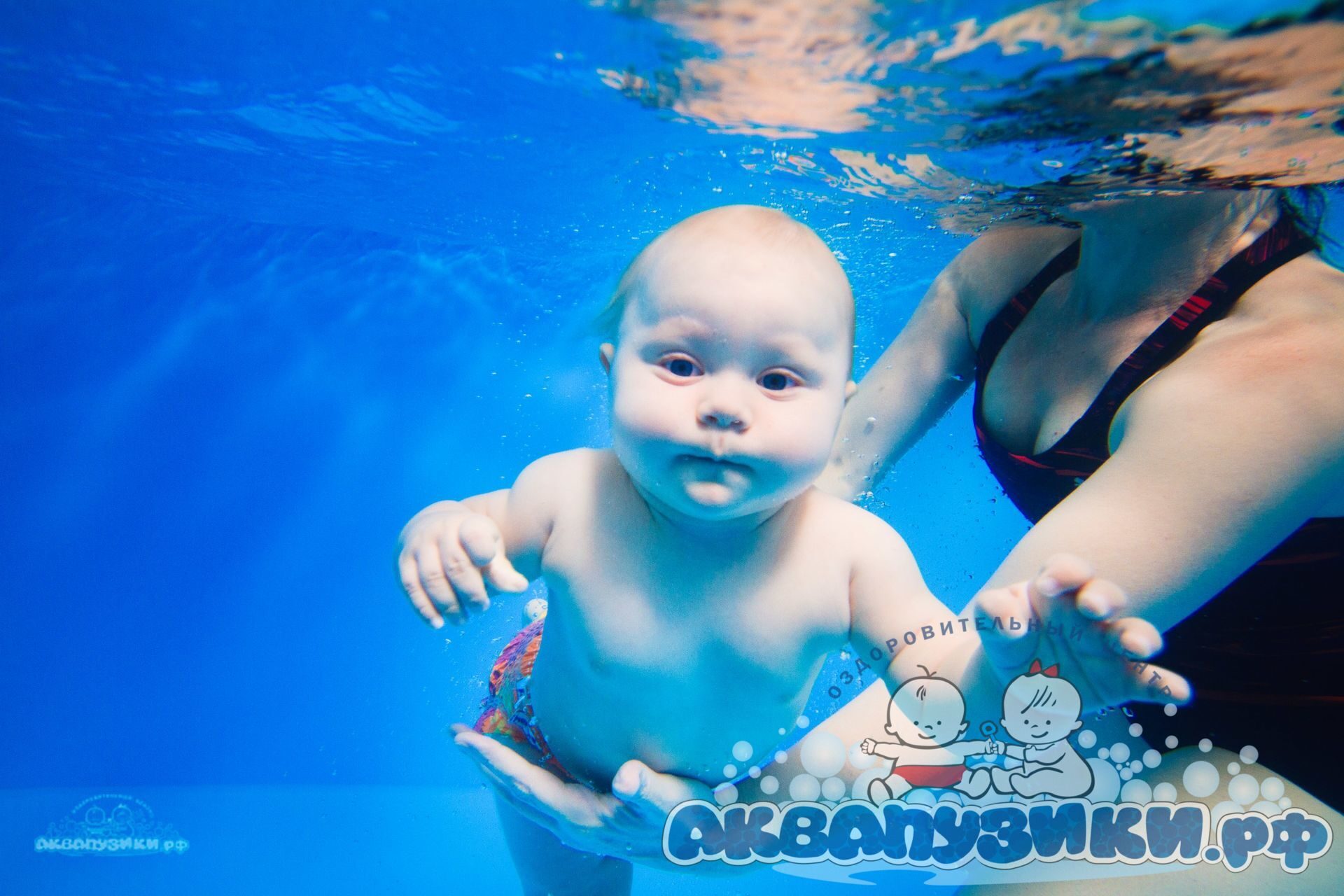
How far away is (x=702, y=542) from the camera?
2139 mm

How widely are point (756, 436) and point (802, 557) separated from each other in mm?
526

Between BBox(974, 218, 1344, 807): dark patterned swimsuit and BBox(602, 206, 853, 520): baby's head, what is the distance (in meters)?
0.88

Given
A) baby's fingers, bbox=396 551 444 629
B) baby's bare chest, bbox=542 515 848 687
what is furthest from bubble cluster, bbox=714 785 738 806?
baby's fingers, bbox=396 551 444 629

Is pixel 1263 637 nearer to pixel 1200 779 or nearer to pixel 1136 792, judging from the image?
pixel 1200 779

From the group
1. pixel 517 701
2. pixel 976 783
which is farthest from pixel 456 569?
pixel 976 783

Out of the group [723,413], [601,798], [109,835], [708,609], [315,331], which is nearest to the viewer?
[723,413]

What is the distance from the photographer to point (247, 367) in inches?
280

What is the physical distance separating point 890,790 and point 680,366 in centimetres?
134

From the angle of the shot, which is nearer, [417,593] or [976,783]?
[417,593]

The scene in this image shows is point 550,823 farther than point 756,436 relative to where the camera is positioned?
Yes

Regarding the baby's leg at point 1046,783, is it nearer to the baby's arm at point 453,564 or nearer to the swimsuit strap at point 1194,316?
the swimsuit strap at point 1194,316

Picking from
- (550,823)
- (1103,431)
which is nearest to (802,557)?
(1103,431)

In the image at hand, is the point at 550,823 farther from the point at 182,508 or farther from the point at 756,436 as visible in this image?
the point at 182,508

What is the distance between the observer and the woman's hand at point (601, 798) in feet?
6.61
